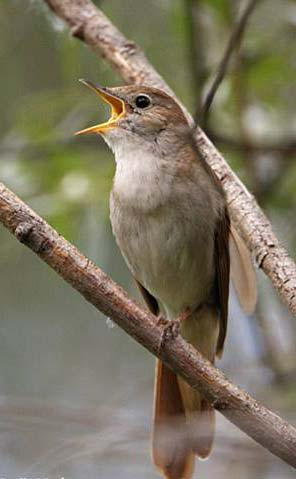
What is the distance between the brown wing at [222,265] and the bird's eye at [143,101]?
0.57 meters

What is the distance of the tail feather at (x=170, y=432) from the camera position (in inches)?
147

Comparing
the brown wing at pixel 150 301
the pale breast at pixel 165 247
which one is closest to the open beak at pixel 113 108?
the pale breast at pixel 165 247

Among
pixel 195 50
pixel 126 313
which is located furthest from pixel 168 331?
pixel 195 50

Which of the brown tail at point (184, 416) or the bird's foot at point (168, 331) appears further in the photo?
the brown tail at point (184, 416)

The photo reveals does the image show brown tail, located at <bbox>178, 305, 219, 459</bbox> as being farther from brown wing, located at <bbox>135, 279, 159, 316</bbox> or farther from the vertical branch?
the vertical branch

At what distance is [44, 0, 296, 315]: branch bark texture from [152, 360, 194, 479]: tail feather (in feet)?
1.90

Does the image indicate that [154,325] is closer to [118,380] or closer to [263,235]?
[263,235]

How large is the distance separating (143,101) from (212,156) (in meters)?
0.48

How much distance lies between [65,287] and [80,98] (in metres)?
2.02

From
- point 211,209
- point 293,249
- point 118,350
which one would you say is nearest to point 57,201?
point 211,209

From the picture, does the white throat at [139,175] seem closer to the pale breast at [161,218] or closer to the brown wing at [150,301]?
the pale breast at [161,218]

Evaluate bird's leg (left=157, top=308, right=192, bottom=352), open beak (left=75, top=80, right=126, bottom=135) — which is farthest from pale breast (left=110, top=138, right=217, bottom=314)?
bird's leg (left=157, top=308, right=192, bottom=352)

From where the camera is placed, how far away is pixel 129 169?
14.5 ft

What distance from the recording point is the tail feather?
12.2ft
